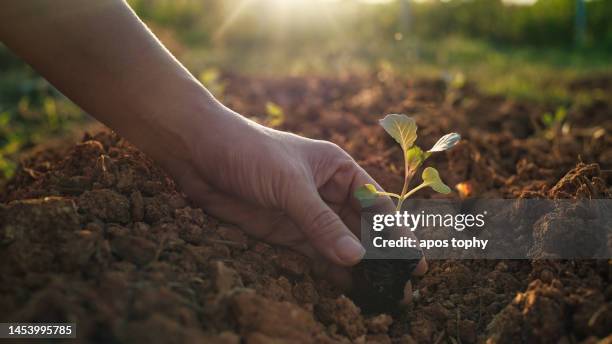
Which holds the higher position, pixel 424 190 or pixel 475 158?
pixel 475 158

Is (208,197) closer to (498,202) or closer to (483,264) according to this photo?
(483,264)

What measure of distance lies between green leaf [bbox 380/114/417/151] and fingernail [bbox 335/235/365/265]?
0.42 meters

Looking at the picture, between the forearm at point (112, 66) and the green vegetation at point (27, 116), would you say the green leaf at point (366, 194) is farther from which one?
the green vegetation at point (27, 116)

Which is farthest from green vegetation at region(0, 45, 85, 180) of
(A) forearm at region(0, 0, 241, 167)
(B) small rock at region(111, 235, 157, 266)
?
(B) small rock at region(111, 235, 157, 266)

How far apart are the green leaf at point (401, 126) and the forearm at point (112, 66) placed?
0.54m

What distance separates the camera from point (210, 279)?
58.1 inches

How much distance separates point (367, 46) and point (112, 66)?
28.7 ft

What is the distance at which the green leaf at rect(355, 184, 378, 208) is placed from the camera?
1.70 m

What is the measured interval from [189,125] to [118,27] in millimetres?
385

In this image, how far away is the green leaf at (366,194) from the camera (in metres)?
1.70

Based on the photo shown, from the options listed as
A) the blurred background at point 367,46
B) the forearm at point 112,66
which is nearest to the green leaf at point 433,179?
the forearm at point 112,66

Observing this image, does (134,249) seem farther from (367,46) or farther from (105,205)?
(367,46)

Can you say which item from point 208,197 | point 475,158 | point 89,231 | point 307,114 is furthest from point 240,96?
point 89,231

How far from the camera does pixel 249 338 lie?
1.31 m
